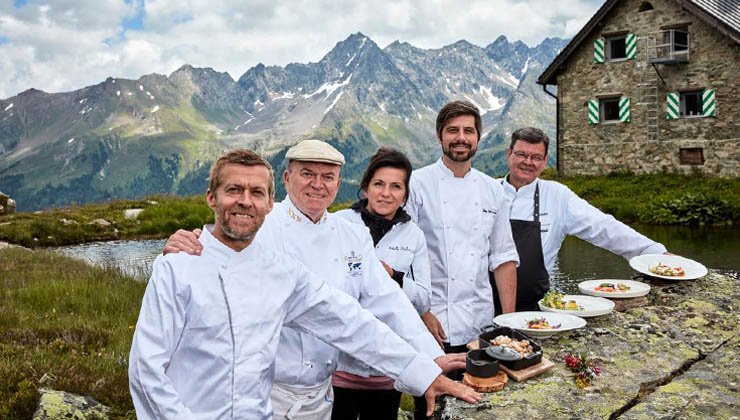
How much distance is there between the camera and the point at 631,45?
27.4 metres

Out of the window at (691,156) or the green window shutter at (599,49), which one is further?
the green window shutter at (599,49)

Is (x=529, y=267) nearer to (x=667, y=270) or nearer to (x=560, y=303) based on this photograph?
(x=560, y=303)

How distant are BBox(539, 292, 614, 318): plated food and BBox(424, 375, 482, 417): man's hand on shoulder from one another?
126 centimetres

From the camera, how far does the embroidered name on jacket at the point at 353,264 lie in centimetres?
336

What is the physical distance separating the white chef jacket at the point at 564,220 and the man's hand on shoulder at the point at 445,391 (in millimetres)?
2356

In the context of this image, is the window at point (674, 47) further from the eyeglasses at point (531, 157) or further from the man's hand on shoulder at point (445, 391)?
the man's hand on shoulder at point (445, 391)

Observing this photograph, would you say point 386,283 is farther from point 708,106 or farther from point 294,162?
point 708,106

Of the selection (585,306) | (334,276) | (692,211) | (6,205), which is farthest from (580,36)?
(334,276)

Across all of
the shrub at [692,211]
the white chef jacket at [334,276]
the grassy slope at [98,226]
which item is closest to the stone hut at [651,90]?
the shrub at [692,211]

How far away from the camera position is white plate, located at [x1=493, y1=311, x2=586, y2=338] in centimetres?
348

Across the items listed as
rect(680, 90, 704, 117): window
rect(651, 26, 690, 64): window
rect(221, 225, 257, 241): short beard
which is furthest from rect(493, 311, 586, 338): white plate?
rect(680, 90, 704, 117): window

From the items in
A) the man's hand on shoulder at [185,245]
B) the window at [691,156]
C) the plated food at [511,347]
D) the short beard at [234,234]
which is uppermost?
the window at [691,156]

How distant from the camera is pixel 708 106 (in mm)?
25203

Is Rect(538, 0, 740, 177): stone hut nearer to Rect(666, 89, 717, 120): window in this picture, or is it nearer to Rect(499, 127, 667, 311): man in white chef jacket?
Rect(666, 89, 717, 120): window
